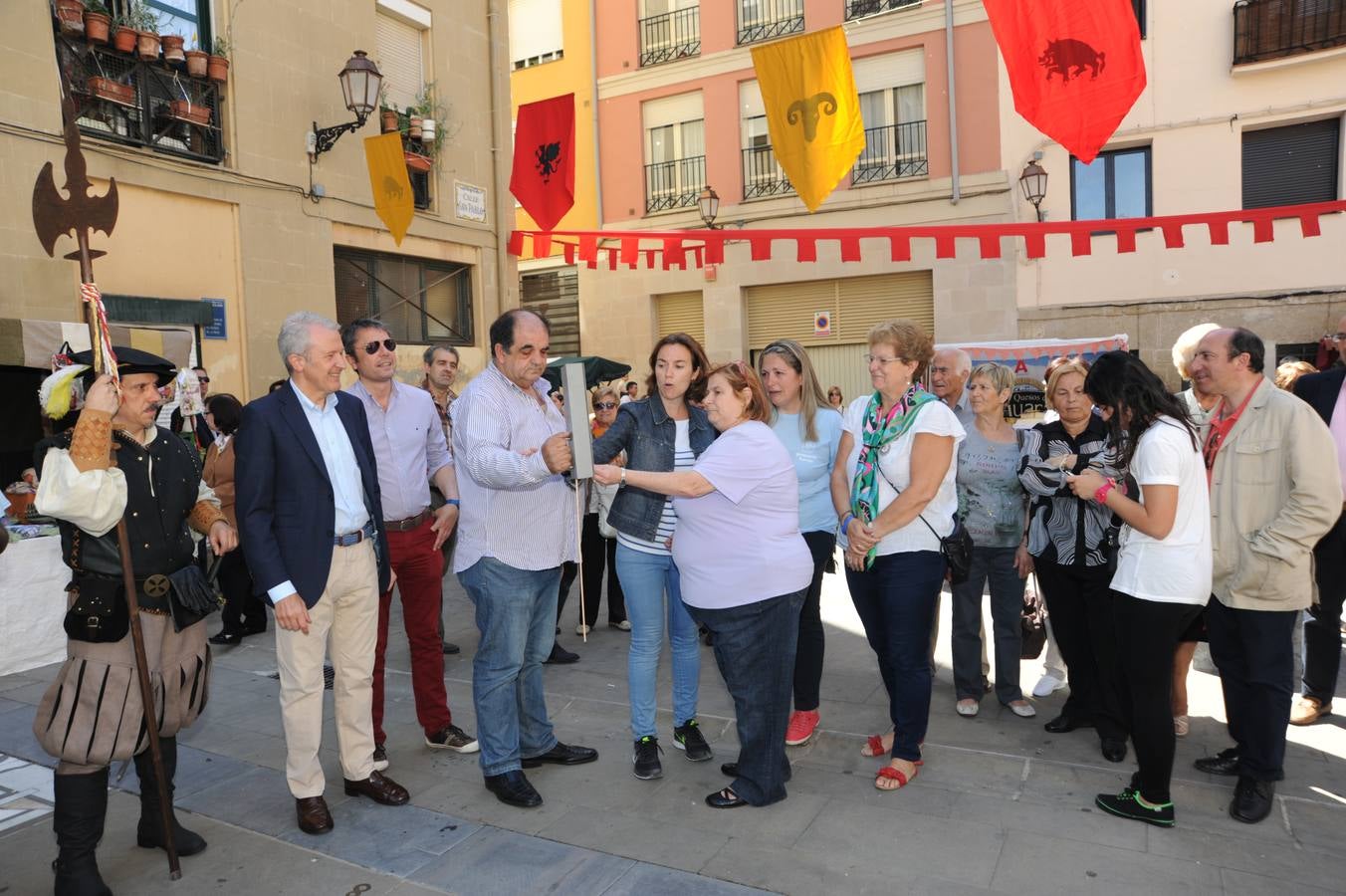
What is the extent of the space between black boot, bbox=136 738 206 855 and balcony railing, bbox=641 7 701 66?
1824cm

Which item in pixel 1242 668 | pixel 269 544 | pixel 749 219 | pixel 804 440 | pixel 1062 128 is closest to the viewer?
pixel 269 544

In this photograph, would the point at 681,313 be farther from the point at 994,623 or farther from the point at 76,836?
the point at 76,836

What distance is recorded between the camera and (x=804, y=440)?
4.37 metres

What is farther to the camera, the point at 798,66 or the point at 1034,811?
the point at 798,66

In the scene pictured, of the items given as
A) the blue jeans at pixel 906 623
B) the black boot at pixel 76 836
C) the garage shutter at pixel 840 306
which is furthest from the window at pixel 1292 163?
the black boot at pixel 76 836

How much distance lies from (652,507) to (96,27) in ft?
27.0

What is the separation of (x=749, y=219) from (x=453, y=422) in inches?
607

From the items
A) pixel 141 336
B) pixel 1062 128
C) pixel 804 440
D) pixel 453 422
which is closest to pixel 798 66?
pixel 1062 128

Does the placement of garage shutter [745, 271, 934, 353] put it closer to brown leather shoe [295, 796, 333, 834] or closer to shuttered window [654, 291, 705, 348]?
shuttered window [654, 291, 705, 348]

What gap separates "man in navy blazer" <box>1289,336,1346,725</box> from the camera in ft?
14.7

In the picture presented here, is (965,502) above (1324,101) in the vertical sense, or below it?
below

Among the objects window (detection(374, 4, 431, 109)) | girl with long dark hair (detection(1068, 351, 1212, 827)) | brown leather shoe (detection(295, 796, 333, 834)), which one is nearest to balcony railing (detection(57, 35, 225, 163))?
window (detection(374, 4, 431, 109))

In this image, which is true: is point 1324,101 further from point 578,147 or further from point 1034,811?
point 1034,811

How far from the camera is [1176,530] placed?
131 inches
